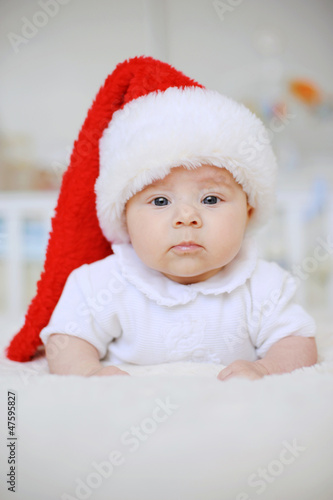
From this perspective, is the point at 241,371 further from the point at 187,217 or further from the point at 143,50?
the point at 143,50

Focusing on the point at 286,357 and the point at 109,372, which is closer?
the point at 109,372

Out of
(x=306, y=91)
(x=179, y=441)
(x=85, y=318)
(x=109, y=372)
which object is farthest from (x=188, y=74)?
(x=179, y=441)

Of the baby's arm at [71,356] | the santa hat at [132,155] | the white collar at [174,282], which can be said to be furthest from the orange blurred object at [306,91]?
the baby's arm at [71,356]

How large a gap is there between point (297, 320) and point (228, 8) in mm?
2093

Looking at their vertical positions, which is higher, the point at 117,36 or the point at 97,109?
the point at 117,36

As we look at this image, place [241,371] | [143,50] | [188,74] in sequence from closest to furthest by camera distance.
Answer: [241,371] < [143,50] < [188,74]

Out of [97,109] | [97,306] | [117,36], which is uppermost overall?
[117,36]

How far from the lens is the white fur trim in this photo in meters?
0.85

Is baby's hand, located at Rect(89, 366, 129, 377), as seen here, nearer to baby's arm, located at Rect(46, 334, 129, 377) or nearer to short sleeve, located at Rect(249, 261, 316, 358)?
baby's arm, located at Rect(46, 334, 129, 377)

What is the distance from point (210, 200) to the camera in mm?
879

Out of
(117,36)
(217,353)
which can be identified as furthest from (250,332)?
(117,36)

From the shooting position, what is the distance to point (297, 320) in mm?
909

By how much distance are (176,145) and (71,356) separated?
39 cm

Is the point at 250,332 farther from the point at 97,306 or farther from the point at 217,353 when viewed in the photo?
the point at 97,306
